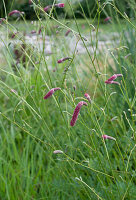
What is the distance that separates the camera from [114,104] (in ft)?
8.41

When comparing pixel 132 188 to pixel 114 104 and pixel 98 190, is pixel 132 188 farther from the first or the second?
pixel 114 104

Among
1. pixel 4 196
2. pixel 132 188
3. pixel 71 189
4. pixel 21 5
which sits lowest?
pixel 4 196

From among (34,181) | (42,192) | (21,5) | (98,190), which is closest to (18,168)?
(34,181)

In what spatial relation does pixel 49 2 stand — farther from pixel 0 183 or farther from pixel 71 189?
pixel 0 183

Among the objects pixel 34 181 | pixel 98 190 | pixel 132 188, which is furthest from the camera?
pixel 34 181

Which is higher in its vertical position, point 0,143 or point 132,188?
point 132,188

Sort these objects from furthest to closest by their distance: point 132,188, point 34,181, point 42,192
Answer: point 34,181, point 42,192, point 132,188

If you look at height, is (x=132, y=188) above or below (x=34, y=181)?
above

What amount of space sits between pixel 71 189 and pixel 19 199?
465 mm

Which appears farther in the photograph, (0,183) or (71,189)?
→ (0,183)

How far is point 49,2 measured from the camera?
172 centimetres

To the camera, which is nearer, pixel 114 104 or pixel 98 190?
pixel 98 190

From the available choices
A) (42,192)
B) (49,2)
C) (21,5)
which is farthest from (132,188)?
(21,5)

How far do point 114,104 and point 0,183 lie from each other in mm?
1211
